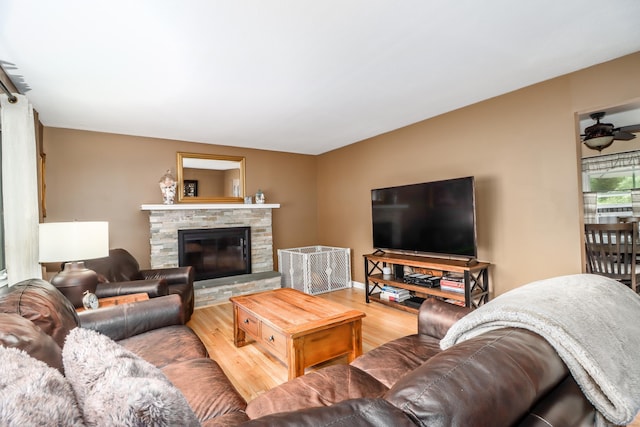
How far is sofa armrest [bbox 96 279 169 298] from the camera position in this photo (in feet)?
9.02

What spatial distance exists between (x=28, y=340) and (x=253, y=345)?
2064 mm

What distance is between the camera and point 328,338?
2.21m

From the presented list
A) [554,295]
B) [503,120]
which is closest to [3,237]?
[554,295]

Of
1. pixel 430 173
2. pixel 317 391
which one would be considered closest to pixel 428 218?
pixel 430 173

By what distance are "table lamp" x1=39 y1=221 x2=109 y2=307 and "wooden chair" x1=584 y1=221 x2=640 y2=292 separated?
4.34 metres

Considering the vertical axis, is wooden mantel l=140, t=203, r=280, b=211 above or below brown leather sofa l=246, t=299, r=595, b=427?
above

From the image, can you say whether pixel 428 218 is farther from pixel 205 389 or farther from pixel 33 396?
pixel 33 396

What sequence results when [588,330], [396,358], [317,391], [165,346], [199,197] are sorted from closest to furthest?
[588,330], [317,391], [396,358], [165,346], [199,197]

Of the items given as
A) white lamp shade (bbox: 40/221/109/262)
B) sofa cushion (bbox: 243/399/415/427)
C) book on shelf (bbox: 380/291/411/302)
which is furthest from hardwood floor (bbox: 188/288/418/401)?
sofa cushion (bbox: 243/399/415/427)

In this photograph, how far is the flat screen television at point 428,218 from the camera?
3.20 metres

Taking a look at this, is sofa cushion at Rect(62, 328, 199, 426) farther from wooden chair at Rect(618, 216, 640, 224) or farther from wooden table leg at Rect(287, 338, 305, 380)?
wooden chair at Rect(618, 216, 640, 224)

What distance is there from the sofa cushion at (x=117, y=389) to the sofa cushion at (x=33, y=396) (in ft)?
0.10

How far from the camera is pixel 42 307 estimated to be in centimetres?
143

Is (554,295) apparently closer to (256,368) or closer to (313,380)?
(313,380)
